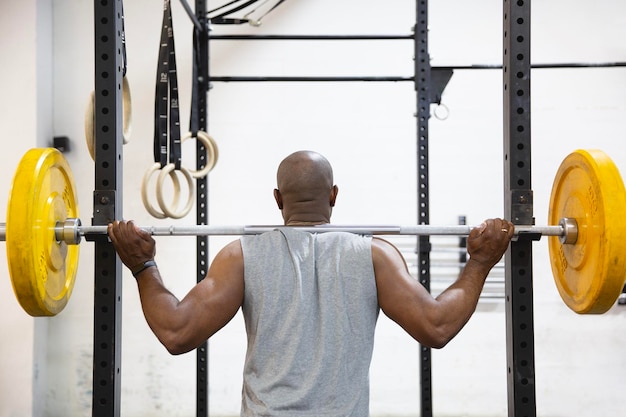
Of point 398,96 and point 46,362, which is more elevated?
point 398,96

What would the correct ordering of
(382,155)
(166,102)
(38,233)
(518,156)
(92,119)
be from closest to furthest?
(38,233) < (518,156) < (92,119) < (166,102) < (382,155)

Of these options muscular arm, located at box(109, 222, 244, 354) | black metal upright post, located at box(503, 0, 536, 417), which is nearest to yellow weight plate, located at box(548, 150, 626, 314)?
black metal upright post, located at box(503, 0, 536, 417)

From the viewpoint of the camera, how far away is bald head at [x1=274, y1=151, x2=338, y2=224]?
1649 millimetres

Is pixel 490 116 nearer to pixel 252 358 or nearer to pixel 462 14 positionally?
pixel 462 14

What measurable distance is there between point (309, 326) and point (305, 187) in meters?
0.39

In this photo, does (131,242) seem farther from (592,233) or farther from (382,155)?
(382,155)

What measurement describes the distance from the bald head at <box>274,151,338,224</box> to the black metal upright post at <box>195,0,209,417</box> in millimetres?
1489

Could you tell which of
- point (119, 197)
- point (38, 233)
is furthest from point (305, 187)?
point (38, 233)

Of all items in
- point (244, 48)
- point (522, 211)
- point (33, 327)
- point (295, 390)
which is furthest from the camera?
point (244, 48)

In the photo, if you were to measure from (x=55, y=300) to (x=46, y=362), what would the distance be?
2966mm

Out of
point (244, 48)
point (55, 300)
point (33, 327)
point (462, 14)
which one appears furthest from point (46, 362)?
point (462, 14)

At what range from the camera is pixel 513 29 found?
1702 mm

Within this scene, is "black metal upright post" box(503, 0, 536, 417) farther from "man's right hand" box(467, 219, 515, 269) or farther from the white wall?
the white wall

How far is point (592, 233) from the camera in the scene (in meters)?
1.59
